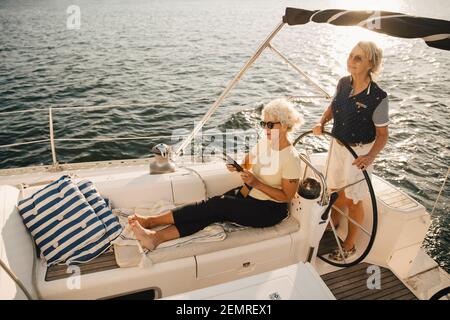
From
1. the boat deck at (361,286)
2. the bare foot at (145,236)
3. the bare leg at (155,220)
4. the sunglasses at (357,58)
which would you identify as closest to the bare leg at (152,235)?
the bare foot at (145,236)

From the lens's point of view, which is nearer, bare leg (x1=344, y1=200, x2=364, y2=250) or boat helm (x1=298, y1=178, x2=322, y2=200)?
boat helm (x1=298, y1=178, x2=322, y2=200)

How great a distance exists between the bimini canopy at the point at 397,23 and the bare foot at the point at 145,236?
1884mm

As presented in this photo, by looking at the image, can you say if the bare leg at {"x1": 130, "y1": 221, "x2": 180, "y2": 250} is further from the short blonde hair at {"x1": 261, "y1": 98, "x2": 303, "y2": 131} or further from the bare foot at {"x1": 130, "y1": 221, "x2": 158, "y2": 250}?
the short blonde hair at {"x1": 261, "y1": 98, "x2": 303, "y2": 131}

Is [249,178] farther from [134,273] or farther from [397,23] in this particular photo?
[397,23]

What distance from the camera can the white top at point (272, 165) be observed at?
236 cm

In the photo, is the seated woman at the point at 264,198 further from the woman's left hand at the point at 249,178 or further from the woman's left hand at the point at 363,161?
the woman's left hand at the point at 363,161

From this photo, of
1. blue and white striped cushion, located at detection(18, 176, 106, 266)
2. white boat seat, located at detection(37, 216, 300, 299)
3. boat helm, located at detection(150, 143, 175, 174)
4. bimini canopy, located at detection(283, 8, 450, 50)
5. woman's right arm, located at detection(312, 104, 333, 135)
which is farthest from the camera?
boat helm, located at detection(150, 143, 175, 174)

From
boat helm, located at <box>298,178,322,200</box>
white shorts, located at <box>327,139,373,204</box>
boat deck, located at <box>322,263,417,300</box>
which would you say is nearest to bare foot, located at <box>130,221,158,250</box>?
boat helm, located at <box>298,178,322,200</box>

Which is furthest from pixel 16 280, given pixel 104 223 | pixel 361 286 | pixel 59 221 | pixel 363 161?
pixel 361 286

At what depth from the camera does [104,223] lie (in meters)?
2.29

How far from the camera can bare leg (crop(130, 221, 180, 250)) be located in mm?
2199

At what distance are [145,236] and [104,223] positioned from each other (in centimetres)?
33

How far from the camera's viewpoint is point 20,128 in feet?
24.8

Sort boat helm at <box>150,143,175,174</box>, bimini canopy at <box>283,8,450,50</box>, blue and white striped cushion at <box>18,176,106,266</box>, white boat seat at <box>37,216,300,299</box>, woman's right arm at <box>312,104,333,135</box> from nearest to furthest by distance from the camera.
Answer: bimini canopy at <box>283,8,450,50</box> < white boat seat at <box>37,216,300,299</box> < blue and white striped cushion at <box>18,176,106,266</box> < woman's right arm at <box>312,104,333,135</box> < boat helm at <box>150,143,175,174</box>
